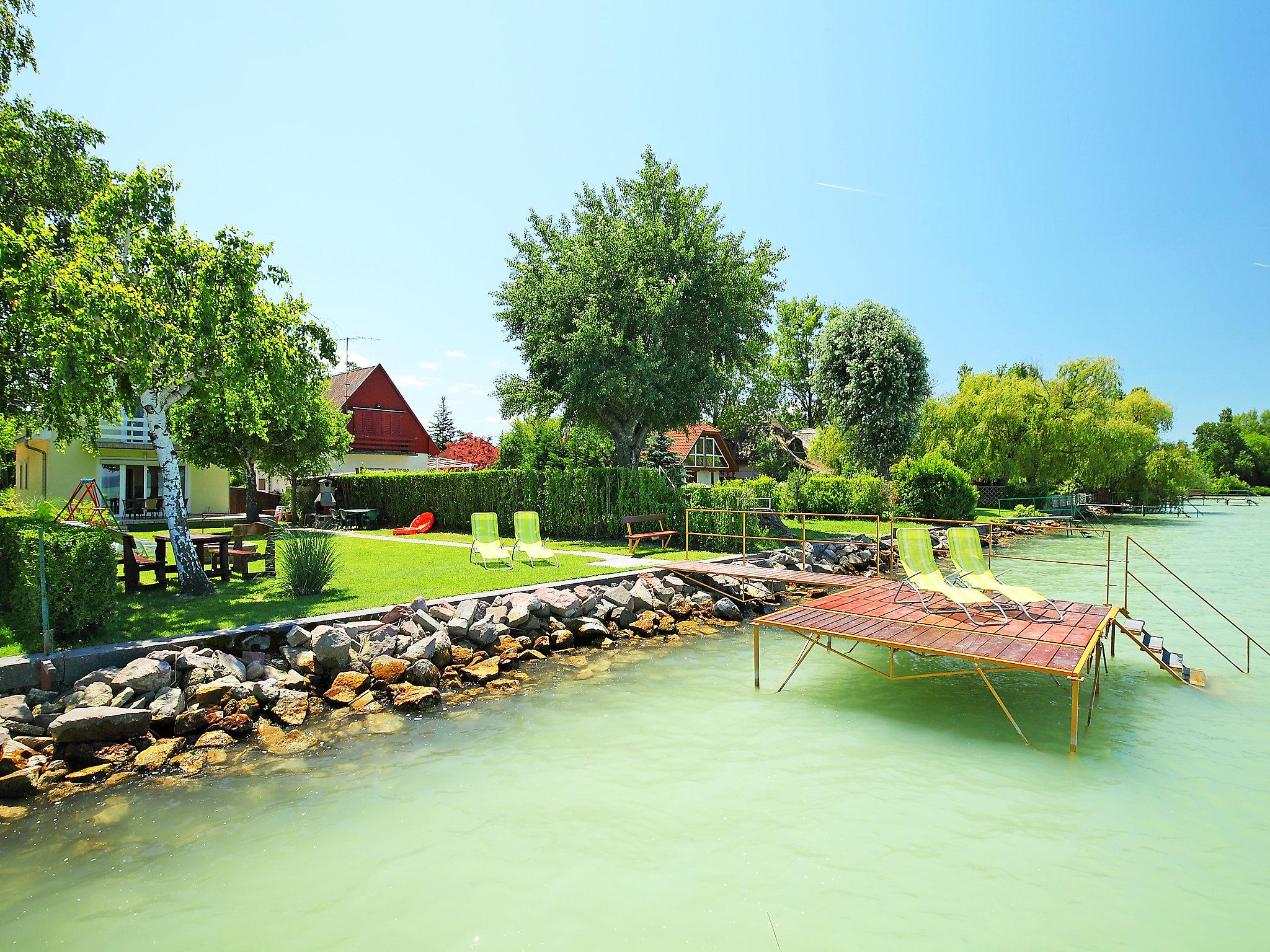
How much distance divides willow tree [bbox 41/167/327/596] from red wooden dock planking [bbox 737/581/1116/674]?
7979 millimetres

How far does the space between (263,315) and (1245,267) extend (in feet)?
219

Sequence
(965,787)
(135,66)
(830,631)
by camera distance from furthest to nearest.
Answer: (135,66) < (830,631) < (965,787)

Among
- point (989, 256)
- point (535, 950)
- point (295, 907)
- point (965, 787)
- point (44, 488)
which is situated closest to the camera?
point (535, 950)

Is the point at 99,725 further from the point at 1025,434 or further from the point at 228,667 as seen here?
the point at 1025,434

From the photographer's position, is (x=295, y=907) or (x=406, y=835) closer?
(x=295, y=907)

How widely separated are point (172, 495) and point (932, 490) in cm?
2198

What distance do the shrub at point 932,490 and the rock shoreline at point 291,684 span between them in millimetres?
14612

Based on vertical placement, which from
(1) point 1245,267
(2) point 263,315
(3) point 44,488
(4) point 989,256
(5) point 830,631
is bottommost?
(5) point 830,631

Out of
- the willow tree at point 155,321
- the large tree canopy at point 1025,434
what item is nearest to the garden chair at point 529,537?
the willow tree at point 155,321

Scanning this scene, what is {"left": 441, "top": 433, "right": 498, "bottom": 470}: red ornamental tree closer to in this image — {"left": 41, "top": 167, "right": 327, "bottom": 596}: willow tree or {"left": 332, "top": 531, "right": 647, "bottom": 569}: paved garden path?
{"left": 332, "top": 531, "right": 647, "bottom": 569}: paved garden path

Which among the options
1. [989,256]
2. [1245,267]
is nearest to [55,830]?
[989,256]

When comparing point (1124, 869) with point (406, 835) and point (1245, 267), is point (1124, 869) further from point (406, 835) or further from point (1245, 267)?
point (1245, 267)

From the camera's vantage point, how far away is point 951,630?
7.63 meters

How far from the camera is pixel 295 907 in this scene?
13.5 feet
